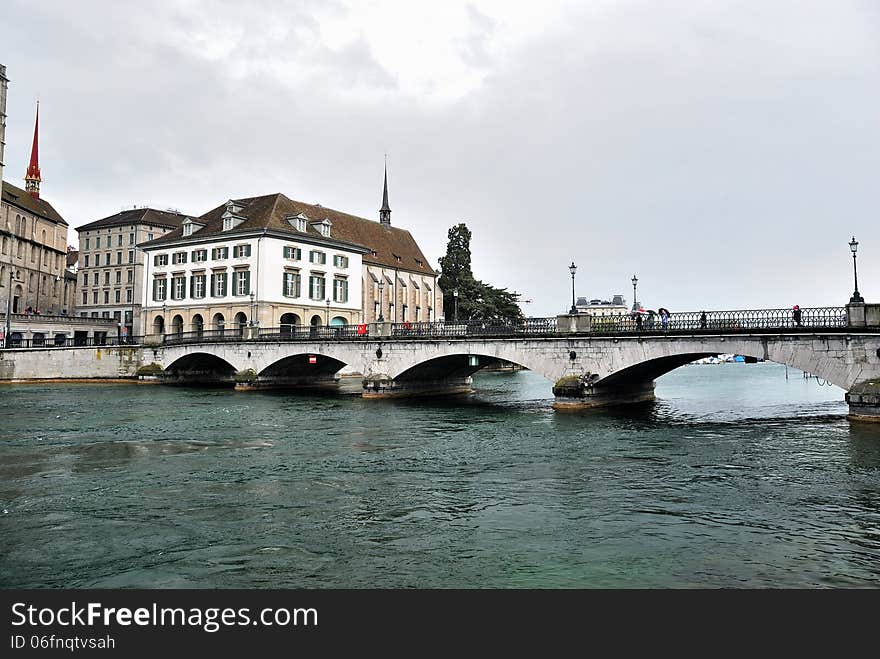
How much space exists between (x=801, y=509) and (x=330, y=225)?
61665mm

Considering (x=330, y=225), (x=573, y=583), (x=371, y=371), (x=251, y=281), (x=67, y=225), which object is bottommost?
(x=573, y=583)

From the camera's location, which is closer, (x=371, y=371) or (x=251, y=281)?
(x=371, y=371)

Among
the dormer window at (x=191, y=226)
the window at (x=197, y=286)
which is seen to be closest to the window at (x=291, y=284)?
the window at (x=197, y=286)

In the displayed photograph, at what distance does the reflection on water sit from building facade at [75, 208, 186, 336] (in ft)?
222

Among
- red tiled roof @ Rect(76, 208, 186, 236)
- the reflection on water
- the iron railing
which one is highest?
red tiled roof @ Rect(76, 208, 186, 236)

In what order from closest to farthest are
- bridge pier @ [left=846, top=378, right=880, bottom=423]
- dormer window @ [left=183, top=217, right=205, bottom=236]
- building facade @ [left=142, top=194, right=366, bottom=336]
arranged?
bridge pier @ [left=846, top=378, right=880, bottom=423] < building facade @ [left=142, top=194, right=366, bottom=336] < dormer window @ [left=183, top=217, right=205, bottom=236]

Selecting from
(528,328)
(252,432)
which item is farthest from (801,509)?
(528,328)

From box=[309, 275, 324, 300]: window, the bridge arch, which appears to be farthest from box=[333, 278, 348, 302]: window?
the bridge arch

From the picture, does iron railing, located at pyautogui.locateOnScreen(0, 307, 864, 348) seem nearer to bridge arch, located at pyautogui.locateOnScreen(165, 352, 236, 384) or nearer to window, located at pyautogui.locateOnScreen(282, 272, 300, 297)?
bridge arch, located at pyautogui.locateOnScreen(165, 352, 236, 384)

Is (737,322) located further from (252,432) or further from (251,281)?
(251,281)

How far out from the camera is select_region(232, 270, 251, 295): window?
62.6 m

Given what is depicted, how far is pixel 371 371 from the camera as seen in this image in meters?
42.5

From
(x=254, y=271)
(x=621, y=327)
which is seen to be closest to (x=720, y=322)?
(x=621, y=327)

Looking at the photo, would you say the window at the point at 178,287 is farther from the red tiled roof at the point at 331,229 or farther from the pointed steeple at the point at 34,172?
the pointed steeple at the point at 34,172
